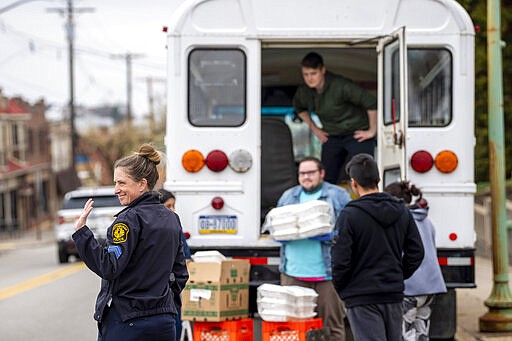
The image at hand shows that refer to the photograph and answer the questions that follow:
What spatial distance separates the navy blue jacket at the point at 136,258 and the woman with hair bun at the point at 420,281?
282 cm

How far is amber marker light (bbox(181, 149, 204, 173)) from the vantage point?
812cm

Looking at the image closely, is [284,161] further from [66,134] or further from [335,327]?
[66,134]

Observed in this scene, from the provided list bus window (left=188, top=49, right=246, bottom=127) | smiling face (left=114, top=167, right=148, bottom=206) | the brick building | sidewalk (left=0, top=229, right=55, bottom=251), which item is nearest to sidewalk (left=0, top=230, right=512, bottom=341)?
bus window (left=188, top=49, right=246, bottom=127)

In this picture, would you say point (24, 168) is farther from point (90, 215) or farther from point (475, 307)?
point (475, 307)

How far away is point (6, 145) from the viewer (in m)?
52.5

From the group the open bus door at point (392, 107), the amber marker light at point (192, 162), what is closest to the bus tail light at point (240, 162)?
the amber marker light at point (192, 162)

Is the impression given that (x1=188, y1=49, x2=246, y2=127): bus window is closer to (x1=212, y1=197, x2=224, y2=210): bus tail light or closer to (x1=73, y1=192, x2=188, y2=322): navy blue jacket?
(x1=212, y1=197, x2=224, y2=210): bus tail light

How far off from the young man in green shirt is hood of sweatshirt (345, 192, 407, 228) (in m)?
3.41

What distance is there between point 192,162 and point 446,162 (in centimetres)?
220

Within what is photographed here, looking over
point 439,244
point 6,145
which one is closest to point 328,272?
point 439,244

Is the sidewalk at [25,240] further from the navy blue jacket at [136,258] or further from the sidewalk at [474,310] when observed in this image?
the navy blue jacket at [136,258]

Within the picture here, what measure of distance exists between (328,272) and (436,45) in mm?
2229

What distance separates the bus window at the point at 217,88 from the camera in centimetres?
825

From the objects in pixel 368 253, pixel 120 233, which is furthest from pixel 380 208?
pixel 120 233
